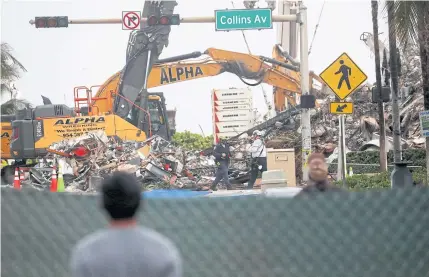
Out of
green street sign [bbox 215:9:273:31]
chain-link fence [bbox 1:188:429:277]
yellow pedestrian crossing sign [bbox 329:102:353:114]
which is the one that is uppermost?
green street sign [bbox 215:9:273:31]

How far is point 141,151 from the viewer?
79.3ft

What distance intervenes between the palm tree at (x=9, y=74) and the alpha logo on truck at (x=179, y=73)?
5.50 metres

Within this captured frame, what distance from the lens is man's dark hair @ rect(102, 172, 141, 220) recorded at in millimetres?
3502

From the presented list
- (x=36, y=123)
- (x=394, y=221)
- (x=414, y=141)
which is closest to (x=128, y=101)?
(x=36, y=123)

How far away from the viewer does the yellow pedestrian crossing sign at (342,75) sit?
15.9 metres

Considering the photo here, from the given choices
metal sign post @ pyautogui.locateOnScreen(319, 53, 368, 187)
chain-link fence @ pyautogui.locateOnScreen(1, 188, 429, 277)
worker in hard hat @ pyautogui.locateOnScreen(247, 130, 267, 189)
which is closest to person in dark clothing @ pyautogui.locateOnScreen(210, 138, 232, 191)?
worker in hard hat @ pyautogui.locateOnScreen(247, 130, 267, 189)

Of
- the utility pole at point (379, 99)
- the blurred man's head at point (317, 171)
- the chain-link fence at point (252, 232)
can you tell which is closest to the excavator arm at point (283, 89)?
the utility pole at point (379, 99)

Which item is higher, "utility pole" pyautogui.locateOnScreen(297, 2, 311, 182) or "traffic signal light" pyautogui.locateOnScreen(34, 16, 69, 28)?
"traffic signal light" pyautogui.locateOnScreen(34, 16, 69, 28)

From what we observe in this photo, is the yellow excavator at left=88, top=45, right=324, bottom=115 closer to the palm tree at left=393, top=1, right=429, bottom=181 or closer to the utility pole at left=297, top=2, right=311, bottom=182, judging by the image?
the utility pole at left=297, top=2, right=311, bottom=182

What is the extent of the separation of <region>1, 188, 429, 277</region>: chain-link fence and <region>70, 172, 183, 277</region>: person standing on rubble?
0.27 m

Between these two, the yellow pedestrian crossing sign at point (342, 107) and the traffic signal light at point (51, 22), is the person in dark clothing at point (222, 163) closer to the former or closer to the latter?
the traffic signal light at point (51, 22)

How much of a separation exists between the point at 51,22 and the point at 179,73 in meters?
7.98

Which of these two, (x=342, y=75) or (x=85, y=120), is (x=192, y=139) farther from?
(x=342, y=75)

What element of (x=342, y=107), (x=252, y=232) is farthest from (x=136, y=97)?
(x=252, y=232)
